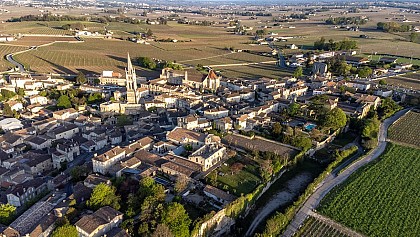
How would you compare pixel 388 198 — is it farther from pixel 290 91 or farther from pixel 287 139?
pixel 290 91

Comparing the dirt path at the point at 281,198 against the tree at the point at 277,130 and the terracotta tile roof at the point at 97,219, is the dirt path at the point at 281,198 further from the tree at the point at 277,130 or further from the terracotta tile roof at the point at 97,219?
the terracotta tile roof at the point at 97,219

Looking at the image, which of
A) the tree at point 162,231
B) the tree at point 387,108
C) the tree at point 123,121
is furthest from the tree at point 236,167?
the tree at point 387,108

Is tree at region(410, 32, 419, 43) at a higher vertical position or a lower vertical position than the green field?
higher

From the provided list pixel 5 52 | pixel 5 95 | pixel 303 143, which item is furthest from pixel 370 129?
pixel 5 52

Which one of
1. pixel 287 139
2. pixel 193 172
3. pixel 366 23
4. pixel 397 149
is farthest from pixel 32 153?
pixel 366 23

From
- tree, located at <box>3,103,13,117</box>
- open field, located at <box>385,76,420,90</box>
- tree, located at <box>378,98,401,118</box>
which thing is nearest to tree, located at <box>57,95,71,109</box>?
tree, located at <box>3,103,13,117</box>

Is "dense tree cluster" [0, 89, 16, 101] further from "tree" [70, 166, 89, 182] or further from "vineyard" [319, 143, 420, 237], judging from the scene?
"vineyard" [319, 143, 420, 237]
